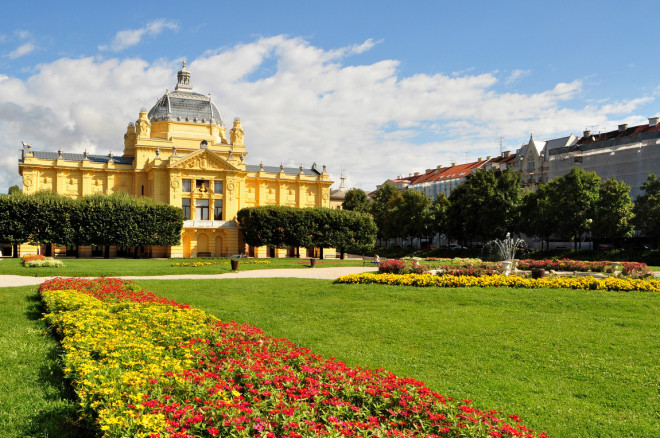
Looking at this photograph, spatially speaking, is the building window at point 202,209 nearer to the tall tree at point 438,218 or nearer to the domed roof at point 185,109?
the domed roof at point 185,109

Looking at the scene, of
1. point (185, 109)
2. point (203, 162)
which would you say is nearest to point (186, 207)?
point (203, 162)

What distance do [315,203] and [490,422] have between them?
60.2 meters

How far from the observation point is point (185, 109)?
61.5m

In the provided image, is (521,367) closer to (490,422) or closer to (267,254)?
(490,422)

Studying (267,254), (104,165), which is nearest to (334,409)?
(267,254)

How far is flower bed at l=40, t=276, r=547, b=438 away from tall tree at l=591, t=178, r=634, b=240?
43.4 m

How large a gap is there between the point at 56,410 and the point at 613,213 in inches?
1852

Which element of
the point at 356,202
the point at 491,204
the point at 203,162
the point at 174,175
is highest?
the point at 203,162

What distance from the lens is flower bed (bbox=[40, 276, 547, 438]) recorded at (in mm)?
5391

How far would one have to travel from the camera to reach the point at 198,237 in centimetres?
5609

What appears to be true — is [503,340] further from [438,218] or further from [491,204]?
[438,218]

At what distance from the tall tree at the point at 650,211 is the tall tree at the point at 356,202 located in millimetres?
40539

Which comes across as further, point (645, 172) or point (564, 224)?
point (645, 172)

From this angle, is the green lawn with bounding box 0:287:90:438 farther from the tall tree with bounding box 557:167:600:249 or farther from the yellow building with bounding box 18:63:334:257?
the tall tree with bounding box 557:167:600:249
